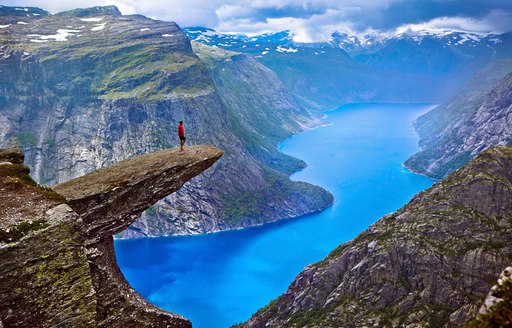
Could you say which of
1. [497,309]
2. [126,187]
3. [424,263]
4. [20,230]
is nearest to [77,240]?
[20,230]

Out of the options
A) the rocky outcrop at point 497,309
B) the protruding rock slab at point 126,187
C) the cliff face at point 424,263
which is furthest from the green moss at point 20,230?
the cliff face at point 424,263

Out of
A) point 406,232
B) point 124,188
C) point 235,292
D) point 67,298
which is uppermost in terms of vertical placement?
point 124,188

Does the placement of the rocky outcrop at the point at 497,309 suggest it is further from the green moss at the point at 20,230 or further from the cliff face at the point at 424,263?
the cliff face at the point at 424,263

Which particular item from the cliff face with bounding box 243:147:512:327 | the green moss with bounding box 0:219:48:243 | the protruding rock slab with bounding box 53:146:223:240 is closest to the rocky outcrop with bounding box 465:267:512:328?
the green moss with bounding box 0:219:48:243

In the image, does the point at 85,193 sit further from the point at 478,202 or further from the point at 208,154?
the point at 478,202

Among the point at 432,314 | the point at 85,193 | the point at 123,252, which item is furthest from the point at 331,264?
the point at 123,252
